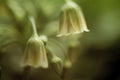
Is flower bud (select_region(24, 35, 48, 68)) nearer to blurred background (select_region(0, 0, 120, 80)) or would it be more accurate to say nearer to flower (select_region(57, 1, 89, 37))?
flower (select_region(57, 1, 89, 37))

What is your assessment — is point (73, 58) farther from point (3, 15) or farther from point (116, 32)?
point (3, 15)

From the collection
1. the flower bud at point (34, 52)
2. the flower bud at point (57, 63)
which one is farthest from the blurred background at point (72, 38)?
the flower bud at point (34, 52)

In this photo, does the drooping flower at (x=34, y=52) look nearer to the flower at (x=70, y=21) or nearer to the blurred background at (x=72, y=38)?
the flower at (x=70, y=21)

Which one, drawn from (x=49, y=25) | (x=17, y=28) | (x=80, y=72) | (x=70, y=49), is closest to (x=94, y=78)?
(x=80, y=72)

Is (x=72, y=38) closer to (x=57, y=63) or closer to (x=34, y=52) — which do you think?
(x=57, y=63)

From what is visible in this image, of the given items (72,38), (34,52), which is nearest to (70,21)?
(34,52)
